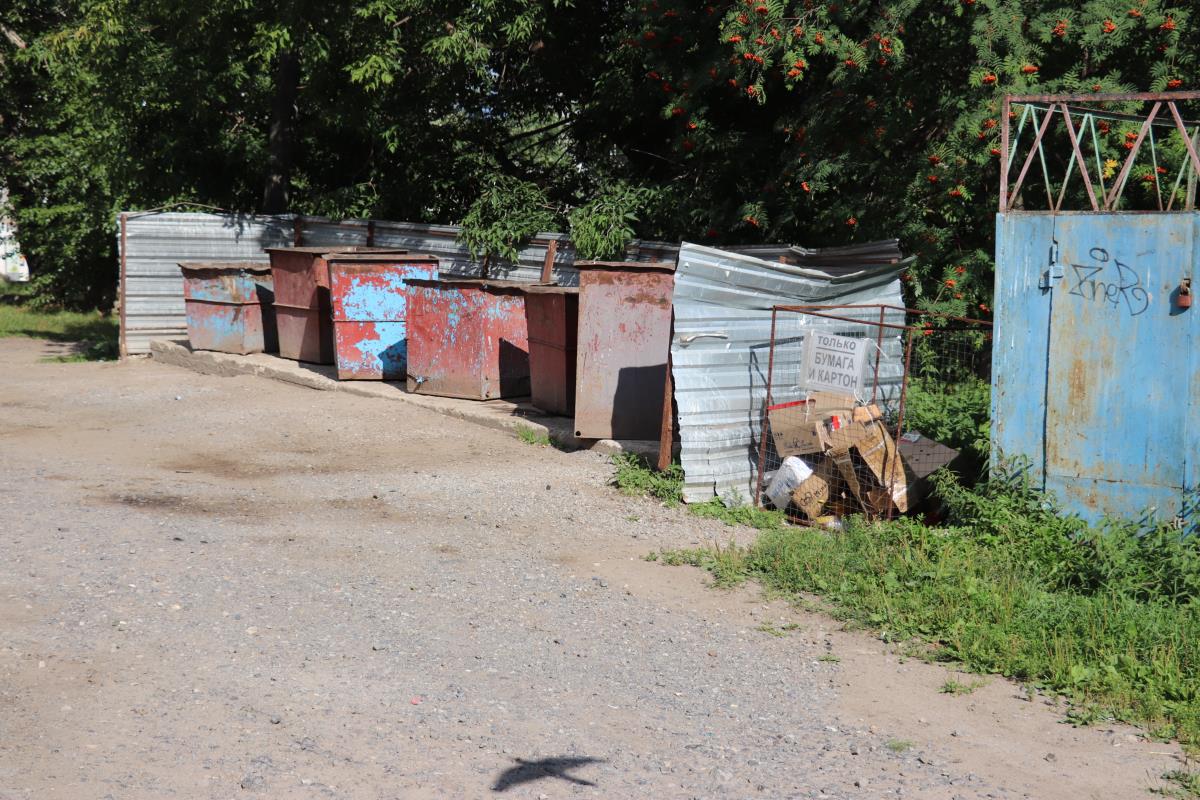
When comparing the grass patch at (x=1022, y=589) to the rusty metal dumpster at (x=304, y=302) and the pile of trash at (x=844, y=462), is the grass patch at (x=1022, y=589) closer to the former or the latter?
the pile of trash at (x=844, y=462)

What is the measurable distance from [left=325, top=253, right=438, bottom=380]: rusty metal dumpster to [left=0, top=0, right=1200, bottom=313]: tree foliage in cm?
166

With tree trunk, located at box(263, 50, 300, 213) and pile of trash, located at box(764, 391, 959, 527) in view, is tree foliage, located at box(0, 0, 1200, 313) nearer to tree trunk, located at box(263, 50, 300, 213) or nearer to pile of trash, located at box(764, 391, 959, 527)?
tree trunk, located at box(263, 50, 300, 213)

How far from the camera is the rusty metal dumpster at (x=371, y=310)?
1198 cm

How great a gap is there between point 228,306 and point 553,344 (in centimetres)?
569

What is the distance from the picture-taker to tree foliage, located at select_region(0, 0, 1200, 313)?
33.6ft

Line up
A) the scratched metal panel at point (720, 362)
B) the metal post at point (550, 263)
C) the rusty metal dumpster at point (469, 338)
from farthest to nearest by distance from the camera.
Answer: the metal post at point (550, 263) < the rusty metal dumpster at point (469, 338) < the scratched metal panel at point (720, 362)

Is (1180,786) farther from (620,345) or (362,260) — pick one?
(362,260)

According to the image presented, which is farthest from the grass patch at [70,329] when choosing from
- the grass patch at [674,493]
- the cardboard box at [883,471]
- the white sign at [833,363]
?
the cardboard box at [883,471]

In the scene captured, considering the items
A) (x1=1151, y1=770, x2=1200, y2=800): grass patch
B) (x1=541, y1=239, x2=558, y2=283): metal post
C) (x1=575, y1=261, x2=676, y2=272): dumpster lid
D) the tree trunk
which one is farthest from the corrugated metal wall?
(x1=1151, y1=770, x2=1200, y2=800): grass patch

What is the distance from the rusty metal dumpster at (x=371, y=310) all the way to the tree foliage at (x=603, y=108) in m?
1.66

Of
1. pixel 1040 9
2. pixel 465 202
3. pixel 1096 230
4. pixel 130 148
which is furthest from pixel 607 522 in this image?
pixel 130 148

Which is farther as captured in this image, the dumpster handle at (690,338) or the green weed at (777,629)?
the dumpster handle at (690,338)

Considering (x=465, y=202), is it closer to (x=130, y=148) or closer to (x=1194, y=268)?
(x=130, y=148)

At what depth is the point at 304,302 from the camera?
1307 cm
